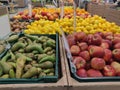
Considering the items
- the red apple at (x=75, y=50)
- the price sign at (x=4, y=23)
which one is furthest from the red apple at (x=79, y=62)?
the price sign at (x=4, y=23)

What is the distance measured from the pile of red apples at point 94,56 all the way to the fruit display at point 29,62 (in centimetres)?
19

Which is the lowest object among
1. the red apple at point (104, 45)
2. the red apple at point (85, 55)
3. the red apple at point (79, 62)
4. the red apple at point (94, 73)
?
the red apple at point (94, 73)

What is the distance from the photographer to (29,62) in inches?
61.2

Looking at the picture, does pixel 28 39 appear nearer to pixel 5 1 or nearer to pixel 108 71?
pixel 108 71

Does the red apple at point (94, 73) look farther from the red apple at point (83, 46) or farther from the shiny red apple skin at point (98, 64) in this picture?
the red apple at point (83, 46)

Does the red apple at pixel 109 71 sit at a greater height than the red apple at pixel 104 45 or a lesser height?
lesser

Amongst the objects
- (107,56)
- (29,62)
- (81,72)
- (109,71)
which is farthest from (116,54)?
(29,62)

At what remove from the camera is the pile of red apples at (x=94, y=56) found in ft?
4.47

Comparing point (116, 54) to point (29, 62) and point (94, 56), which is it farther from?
point (29, 62)

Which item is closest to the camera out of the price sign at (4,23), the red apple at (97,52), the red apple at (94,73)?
the red apple at (94,73)

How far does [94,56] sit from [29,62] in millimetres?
478

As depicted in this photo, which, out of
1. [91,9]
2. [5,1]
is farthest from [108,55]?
[5,1]

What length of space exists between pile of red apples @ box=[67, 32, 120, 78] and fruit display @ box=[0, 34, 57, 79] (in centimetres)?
19

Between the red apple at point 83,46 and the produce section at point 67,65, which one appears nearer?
the produce section at point 67,65
